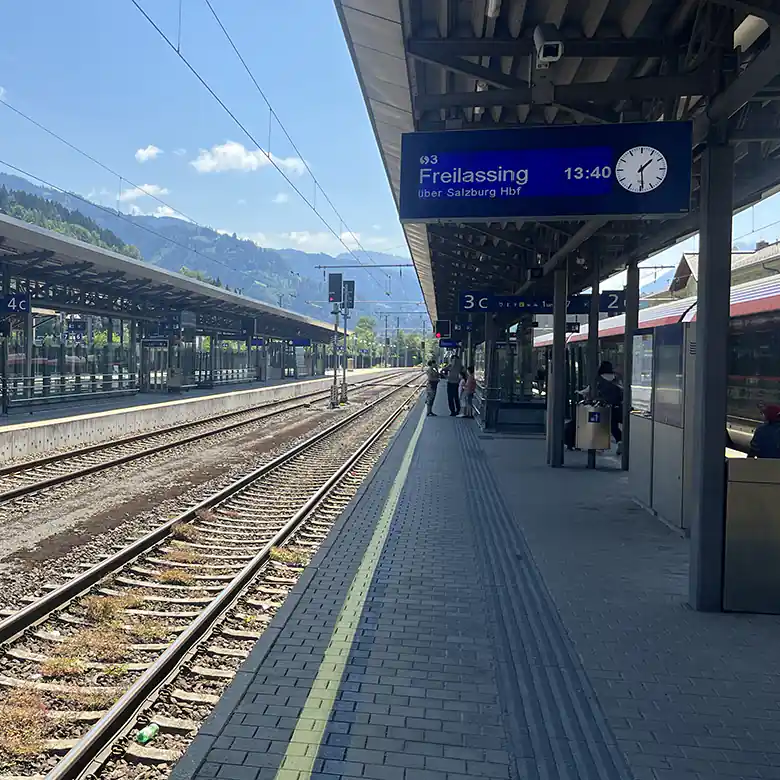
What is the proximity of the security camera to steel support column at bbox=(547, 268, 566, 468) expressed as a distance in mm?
6838

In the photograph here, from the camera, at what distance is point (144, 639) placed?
4859 mm

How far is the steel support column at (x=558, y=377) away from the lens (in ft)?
38.3

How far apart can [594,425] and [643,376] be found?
260cm

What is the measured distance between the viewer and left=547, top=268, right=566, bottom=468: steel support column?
11.7m

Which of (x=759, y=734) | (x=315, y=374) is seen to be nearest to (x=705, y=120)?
(x=759, y=734)

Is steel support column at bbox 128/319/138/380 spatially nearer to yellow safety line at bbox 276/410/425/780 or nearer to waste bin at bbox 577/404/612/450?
waste bin at bbox 577/404/612/450

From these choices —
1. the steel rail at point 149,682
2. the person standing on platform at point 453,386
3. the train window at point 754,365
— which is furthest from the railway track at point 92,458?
the train window at point 754,365

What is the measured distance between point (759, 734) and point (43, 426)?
13.7 metres

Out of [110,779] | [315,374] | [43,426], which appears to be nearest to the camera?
[110,779]

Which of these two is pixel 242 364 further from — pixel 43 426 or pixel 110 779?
pixel 110 779

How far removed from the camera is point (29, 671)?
169 inches

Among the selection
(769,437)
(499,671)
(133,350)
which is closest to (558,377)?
(769,437)

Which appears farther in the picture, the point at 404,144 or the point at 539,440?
the point at 539,440

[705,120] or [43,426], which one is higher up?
[705,120]
